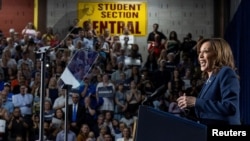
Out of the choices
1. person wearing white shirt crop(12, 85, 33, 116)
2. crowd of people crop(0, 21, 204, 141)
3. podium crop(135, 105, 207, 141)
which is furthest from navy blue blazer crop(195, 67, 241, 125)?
person wearing white shirt crop(12, 85, 33, 116)

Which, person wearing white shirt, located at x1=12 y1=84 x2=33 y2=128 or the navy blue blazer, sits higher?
the navy blue blazer

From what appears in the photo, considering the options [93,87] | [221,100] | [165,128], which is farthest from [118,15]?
[165,128]

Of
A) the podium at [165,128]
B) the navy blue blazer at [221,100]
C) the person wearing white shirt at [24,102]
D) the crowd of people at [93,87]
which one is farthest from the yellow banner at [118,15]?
the podium at [165,128]

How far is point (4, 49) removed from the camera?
12648 millimetres

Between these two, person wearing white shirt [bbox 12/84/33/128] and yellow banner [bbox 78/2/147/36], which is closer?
person wearing white shirt [bbox 12/84/33/128]

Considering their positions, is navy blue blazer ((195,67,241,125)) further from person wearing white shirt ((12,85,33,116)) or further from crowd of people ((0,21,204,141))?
person wearing white shirt ((12,85,33,116))

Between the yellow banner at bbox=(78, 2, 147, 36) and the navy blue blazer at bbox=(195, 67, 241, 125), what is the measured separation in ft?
46.6

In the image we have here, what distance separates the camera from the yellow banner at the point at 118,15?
16.7 metres

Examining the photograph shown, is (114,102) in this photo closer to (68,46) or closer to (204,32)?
(68,46)

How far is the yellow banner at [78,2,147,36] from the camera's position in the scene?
16.7m

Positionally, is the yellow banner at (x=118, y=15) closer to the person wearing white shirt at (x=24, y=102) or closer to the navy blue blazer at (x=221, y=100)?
the person wearing white shirt at (x=24, y=102)

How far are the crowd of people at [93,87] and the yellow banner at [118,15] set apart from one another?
2.88m

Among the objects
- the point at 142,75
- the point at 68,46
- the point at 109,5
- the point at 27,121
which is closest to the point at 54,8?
the point at 109,5

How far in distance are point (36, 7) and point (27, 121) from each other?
7420 millimetres
